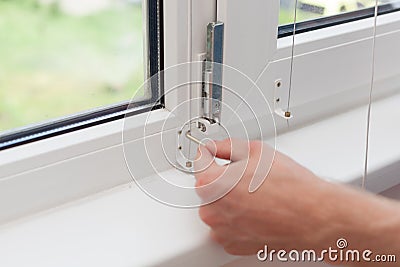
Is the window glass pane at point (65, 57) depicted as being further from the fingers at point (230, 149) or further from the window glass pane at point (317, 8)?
the window glass pane at point (317, 8)

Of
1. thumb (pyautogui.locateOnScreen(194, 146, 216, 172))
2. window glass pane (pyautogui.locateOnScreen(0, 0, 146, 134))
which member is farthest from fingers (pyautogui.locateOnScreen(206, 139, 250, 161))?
window glass pane (pyautogui.locateOnScreen(0, 0, 146, 134))

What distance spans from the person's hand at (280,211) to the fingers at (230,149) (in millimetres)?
13

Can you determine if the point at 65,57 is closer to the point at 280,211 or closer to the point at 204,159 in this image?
the point at 204,159

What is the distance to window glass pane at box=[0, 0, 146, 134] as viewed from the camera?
0.72 meters

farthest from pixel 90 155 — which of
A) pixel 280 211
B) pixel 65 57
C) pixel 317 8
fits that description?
pixel 317 8

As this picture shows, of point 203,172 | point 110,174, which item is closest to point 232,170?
point 203,172

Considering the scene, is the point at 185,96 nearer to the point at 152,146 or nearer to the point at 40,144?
the point at 152,146

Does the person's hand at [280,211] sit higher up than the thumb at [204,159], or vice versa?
the thumb at [204,159]

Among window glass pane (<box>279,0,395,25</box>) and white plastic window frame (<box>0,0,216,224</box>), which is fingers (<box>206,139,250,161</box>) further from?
window glass pane (<box>279,0,395,25</box>)

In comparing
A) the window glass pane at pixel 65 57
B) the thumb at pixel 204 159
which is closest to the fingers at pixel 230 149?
the thumb at pixel 204 159

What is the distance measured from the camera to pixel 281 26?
2.97 ft

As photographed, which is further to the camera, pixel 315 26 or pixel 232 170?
pixel 315 26

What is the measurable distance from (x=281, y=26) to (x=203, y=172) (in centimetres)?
25

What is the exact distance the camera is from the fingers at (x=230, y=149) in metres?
0.78
